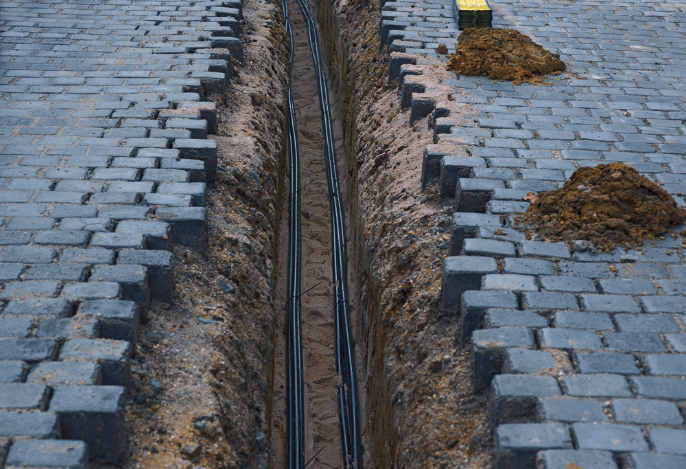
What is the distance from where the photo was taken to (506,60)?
531 centimetres

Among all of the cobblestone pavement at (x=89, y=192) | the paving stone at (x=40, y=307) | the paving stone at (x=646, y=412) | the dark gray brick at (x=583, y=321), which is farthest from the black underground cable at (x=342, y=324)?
the paving stone at (x=40, y=307)

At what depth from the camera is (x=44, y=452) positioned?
7.34 feet

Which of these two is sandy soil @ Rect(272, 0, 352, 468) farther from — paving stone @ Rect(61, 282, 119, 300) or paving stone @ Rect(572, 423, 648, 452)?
paving stone @ Rect(572, 423, 648, 452)

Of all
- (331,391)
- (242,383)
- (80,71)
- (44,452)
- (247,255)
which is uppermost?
(80,71)

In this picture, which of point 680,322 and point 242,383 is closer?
point 680,322

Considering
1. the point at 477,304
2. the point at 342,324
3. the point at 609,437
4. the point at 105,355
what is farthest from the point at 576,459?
the point at 342,324

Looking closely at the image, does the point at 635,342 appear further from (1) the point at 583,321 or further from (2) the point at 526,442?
(2) the point at 526,442

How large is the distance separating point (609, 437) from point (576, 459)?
0.59 feet

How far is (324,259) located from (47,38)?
11.5 feet

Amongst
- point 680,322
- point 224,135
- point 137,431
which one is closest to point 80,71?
point 224,135

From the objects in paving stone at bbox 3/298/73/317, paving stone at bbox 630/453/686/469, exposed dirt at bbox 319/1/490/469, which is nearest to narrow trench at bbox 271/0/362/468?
exposed dirt at bbox 319/1/490/469

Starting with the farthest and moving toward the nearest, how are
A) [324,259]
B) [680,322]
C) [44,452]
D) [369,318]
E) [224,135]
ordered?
[324,259] → [224,135] → [369,318] → [680,322] → [44,452]

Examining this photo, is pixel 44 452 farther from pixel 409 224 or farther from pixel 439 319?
pixel 409 224

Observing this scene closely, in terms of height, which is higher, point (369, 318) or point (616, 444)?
point (616, 444)
